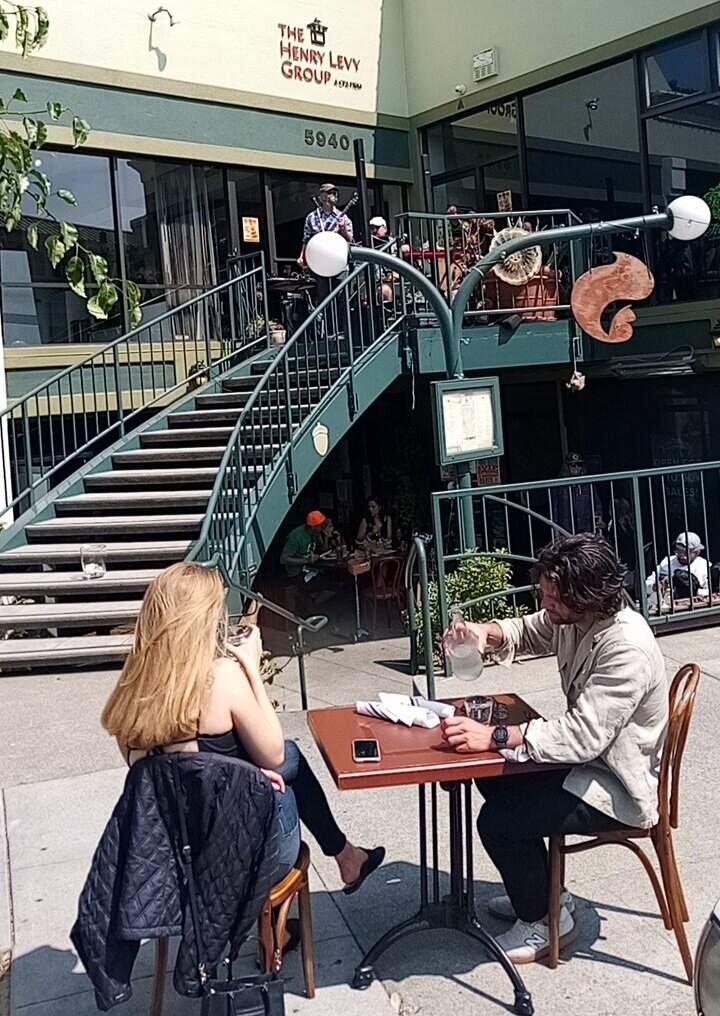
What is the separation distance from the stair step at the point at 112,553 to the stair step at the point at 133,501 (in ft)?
0.96

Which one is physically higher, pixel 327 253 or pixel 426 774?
pixel 327 253

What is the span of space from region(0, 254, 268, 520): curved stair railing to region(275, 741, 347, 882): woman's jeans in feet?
21.2

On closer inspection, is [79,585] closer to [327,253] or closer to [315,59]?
[327,253]

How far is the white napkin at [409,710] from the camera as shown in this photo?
3.42 metres

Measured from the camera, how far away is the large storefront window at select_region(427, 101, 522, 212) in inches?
512

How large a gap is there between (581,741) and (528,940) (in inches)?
30.7

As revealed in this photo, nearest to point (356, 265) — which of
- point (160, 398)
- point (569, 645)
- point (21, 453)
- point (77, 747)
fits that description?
point (160, 398)

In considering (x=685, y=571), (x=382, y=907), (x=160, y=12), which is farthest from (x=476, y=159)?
(x=382, y=907)

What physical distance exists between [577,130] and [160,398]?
5855 mm

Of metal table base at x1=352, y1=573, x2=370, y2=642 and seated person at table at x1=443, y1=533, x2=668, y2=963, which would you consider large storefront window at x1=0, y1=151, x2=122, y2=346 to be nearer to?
metal table base at x1=352, y1=573, x2=370, y2=642

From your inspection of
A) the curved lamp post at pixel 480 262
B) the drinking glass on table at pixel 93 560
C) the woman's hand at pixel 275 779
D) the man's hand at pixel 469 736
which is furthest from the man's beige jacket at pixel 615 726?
the drinking glass on table at pixel 93 560

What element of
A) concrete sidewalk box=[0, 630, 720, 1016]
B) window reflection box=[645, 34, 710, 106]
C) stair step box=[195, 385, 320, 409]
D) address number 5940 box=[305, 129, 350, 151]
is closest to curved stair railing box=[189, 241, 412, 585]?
stair step box=[195, 385, 320, 409]

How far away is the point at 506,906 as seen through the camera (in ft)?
12.1

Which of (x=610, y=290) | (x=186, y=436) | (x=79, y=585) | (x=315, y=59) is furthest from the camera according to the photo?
(x=315, y=59)
